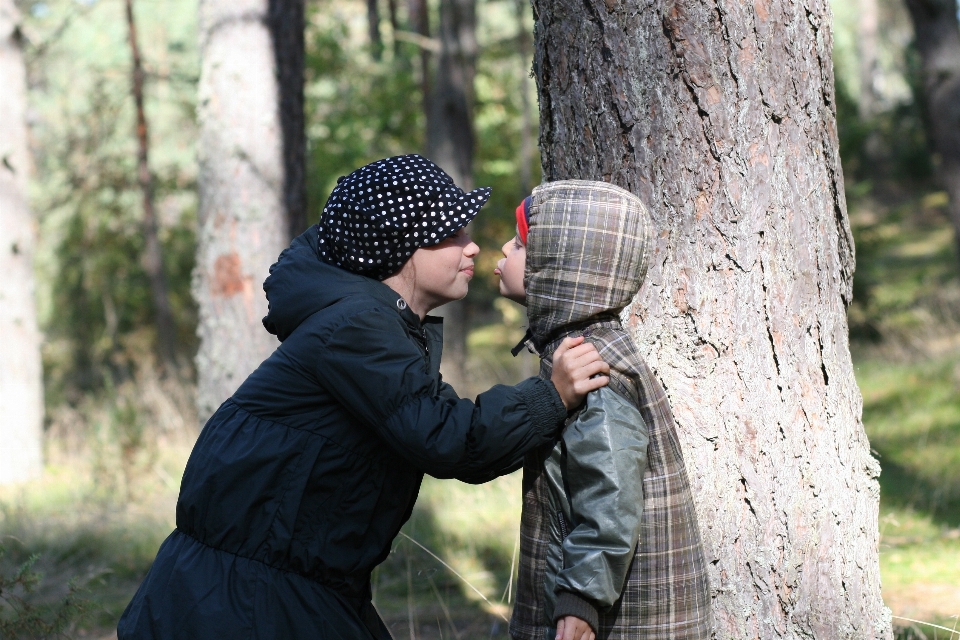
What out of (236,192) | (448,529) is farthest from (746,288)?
(236,192)

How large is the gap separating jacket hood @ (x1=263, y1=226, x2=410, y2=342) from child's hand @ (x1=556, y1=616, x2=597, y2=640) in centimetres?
84

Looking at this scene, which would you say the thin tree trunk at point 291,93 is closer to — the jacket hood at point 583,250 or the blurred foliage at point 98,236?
the jacket hood at point 583,250

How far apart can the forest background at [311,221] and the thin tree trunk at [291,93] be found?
248 cm

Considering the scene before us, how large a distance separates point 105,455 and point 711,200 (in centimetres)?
672

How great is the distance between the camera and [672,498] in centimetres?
231

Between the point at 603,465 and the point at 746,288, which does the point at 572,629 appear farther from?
the point at 746,288

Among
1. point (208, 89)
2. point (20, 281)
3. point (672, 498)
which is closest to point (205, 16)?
point (208, 89)

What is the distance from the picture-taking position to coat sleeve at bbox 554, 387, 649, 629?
213 centimetres

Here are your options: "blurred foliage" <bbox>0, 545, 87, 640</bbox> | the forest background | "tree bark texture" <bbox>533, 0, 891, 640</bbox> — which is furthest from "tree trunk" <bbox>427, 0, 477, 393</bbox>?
"tree bark texture" <bbox>533, 0, 891, 640</bbox>

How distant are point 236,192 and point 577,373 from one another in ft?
16.7

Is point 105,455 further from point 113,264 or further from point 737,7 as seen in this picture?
point 113,264

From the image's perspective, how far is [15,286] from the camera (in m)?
8.80

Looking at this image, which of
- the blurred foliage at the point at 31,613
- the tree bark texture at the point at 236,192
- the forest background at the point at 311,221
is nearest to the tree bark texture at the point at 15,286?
the forest background at the point at 311,221

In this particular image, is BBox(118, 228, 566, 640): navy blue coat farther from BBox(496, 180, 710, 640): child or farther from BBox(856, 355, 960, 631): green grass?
BBox(856, 355, 960, 631): green grass
